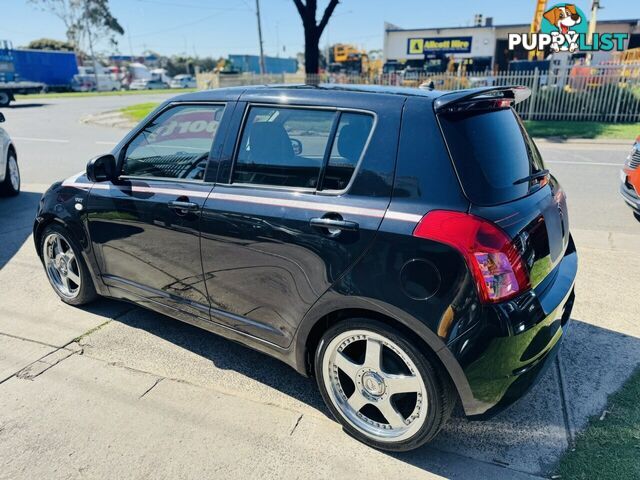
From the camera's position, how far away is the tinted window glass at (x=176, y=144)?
298cm

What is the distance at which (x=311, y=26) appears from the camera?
61.7 feet

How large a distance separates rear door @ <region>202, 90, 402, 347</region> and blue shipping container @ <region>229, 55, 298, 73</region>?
3037 inches

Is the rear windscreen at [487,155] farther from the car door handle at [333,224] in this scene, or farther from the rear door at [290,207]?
the car door handle at [333,224]

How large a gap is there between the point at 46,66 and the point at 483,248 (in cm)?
4813

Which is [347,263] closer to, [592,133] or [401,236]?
[401,236]

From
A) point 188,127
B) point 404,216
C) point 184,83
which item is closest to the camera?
point 404,216

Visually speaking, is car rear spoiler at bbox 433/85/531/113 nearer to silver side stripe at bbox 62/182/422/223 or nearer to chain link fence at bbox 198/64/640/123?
silver side stripe at bbox 62/182/422/223

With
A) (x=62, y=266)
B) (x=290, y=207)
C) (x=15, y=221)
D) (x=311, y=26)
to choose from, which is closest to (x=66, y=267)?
(x=62, y=266)

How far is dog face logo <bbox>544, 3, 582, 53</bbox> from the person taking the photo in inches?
822

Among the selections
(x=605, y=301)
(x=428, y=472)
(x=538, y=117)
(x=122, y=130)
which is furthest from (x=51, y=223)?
(x=538, y=117)

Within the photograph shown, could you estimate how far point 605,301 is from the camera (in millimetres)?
3967

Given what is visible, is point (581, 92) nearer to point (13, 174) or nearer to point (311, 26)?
point (311, 26)

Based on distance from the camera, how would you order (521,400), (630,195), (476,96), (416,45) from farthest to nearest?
(416,45), (630,195), (521,400), (476,96)

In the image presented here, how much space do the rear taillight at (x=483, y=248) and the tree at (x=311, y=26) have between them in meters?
18.4
